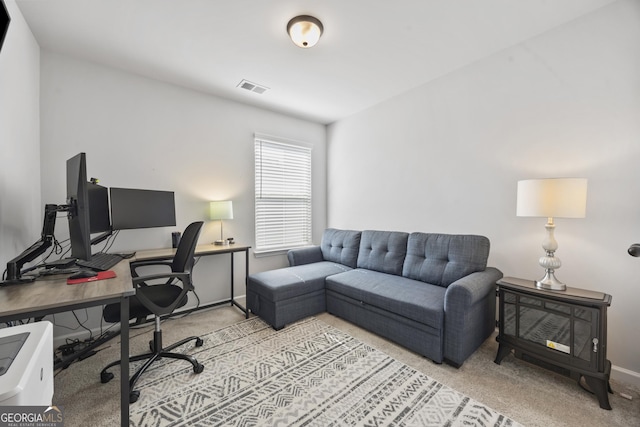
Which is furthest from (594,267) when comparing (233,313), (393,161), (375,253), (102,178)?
(102,178)

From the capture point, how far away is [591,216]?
6.39 feet

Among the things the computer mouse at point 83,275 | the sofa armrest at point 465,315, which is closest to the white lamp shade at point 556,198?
the sofa armrest at point 465,315

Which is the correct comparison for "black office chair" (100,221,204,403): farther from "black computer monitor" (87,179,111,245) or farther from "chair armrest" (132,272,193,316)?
"black computer monitor" (87,179,111,245)

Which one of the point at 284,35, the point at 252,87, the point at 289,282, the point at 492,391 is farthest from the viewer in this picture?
the point at 252,87

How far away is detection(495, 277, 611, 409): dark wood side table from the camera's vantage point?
5.20 feet

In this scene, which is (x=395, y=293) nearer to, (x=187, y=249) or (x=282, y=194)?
(x=187, y=249)

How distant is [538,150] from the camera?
2213 millimetres

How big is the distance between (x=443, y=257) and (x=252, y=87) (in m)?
2.82

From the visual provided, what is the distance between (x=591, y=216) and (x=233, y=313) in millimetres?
3423

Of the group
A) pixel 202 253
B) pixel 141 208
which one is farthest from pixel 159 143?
pixel 202 253

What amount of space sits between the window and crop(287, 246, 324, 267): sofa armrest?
0.41 meters

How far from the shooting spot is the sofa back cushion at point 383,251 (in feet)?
9.54

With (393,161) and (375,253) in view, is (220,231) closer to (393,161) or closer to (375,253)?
(375,253)

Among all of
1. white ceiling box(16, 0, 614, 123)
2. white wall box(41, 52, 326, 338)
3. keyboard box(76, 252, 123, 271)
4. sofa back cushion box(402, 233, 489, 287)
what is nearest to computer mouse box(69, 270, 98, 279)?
keyboard box(76, 252, 123, 271)
